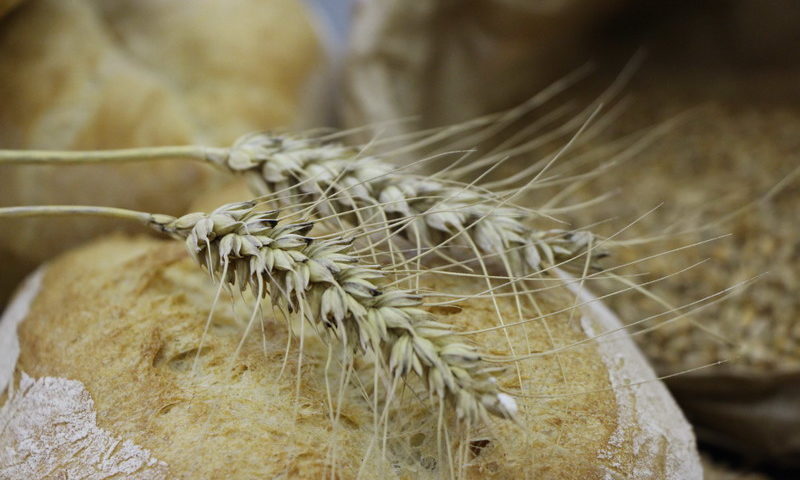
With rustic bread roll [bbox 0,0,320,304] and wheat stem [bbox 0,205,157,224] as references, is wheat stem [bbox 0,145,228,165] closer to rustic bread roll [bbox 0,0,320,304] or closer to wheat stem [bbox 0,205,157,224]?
wheat stem [bbox 0,205,157,224]

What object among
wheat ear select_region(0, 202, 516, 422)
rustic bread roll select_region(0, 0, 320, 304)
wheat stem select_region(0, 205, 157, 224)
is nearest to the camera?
wheat ear select_region(0, 202, 516, 422)

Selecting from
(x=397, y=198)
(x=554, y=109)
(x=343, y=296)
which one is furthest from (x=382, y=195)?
(x=554, y=109)

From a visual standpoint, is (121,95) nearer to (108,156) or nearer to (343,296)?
(108,156)

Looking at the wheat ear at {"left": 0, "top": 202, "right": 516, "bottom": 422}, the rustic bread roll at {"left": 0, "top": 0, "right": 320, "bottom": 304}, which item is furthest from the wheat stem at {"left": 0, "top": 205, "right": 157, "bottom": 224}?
the rustic bread roll at {"left": 0, "top": 0, "right": 320, "bottom": 304}

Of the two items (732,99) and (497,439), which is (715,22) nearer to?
(732,99)

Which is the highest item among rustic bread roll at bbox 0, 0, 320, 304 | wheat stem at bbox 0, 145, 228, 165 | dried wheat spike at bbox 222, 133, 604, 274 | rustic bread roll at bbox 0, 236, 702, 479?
rustic bread roll at bbox 0, 0, 320, 304

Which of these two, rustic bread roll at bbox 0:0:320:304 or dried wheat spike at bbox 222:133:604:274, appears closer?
dried wheat spike at bbox 222:133:604:274

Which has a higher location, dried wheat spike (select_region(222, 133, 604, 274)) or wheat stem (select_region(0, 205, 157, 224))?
dried wheat spike (select_region(222, 133, 604, 274))

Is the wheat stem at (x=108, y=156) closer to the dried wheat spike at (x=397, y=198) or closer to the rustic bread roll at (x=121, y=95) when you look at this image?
the dried wheat spike at (x=397, y=198)

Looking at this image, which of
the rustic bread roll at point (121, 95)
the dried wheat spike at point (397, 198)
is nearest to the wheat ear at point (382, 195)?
the dried wheat spike at point (397, 198)
